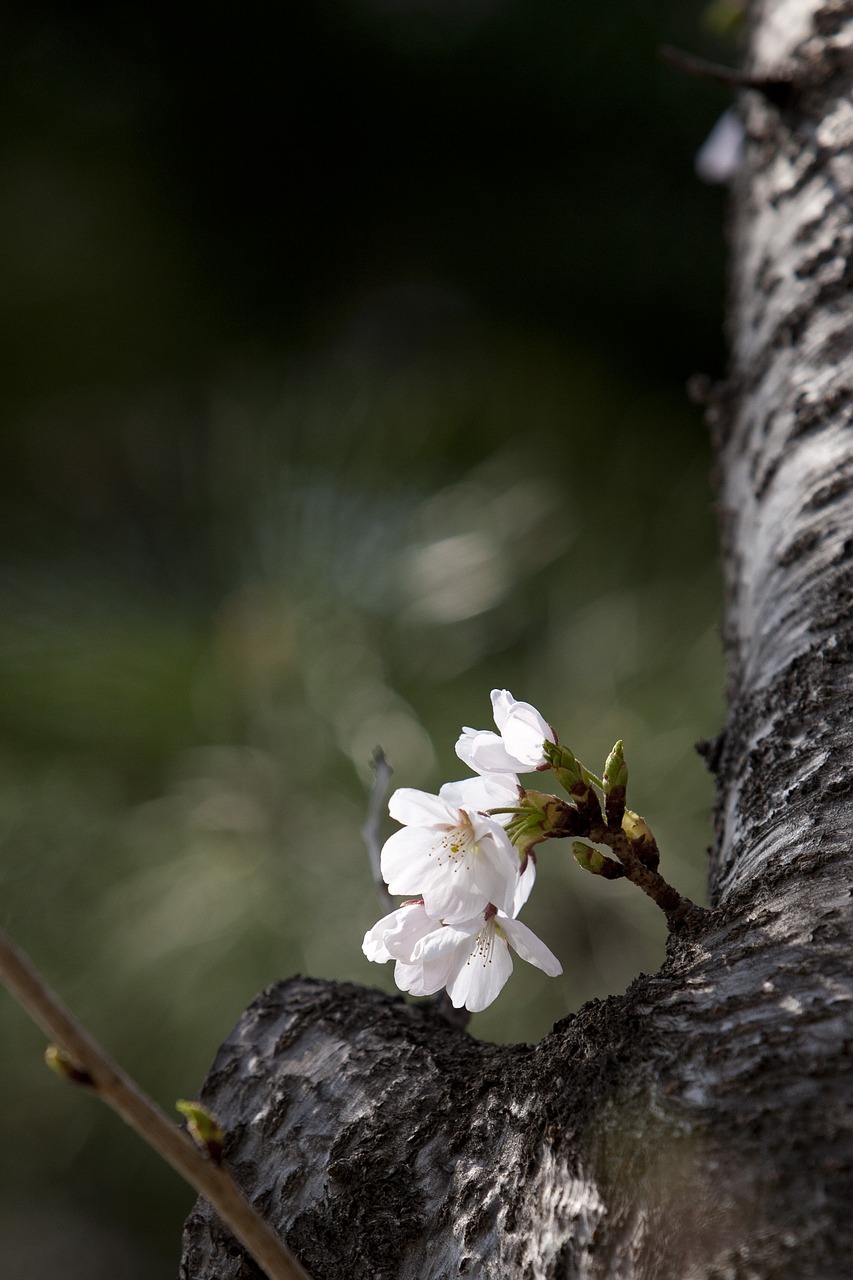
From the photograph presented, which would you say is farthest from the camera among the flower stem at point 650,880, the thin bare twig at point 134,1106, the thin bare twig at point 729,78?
the thin bare twig at point 729,78

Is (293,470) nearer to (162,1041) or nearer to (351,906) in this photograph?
(351,906)

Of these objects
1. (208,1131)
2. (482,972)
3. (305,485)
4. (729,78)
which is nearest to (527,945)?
(482,972)

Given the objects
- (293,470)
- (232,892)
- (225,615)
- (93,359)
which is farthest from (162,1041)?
(93,359)

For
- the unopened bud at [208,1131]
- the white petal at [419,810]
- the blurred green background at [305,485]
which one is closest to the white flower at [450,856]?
the white petal at [419,810]

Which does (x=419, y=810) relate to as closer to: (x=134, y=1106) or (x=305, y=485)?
(x=134, y=1106)

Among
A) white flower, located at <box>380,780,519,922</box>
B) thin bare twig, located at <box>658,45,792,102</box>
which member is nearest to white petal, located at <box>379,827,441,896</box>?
white flower, located at <box>380,780,519,922</box>

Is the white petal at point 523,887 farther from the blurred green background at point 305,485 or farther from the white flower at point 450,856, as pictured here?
the blurred green background at point 305,485

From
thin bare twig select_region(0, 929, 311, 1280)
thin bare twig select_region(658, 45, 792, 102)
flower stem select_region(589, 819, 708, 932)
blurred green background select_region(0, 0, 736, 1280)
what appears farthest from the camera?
blurred green background select_region(0, 0, 736, 1280)

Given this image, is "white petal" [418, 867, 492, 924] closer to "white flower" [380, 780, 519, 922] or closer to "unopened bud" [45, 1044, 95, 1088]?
"white flower" [380, 780, 519, 922]

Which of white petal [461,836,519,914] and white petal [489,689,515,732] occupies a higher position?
white petal [489,689,515,732]
